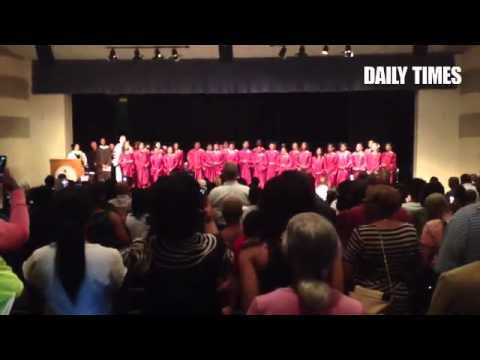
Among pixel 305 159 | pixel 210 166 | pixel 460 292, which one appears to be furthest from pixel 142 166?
pixel 460 292

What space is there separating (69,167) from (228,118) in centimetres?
662

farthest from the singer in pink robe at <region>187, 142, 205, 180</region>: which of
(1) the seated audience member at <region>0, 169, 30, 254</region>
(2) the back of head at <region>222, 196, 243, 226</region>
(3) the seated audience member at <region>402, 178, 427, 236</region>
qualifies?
(1) the seated audience member at <region>0, 169, 30, 254</region>

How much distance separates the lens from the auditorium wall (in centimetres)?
1455

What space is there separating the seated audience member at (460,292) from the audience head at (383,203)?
1.11m

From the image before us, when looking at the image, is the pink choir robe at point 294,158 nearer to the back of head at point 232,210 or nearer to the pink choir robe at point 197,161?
the pink choir robe at point 197,161

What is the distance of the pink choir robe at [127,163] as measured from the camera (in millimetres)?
17094

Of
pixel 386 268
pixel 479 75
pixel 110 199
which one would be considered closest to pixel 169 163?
pixel 479 75

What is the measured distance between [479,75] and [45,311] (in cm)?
1310

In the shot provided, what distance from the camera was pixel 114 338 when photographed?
2586 mm

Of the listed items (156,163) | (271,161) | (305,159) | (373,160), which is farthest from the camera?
(156,163)

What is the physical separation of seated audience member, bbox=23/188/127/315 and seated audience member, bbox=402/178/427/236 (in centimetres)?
272

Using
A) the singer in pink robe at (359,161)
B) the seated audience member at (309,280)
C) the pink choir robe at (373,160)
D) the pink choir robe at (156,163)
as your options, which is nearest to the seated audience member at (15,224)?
the seated audience member at (309,280)

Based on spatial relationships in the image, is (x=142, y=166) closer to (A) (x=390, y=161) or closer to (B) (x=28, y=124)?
(B) (x=28, y=124)

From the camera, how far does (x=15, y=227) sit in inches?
105
